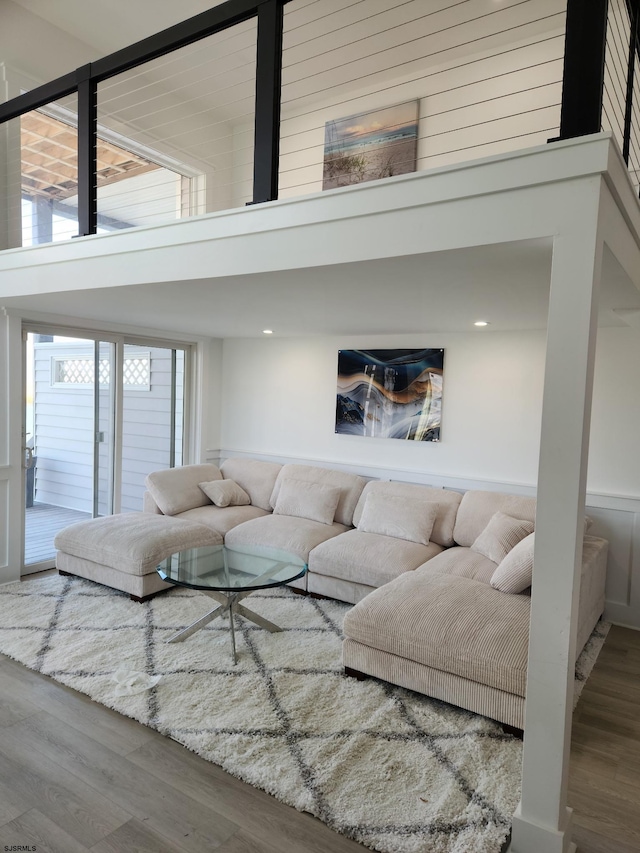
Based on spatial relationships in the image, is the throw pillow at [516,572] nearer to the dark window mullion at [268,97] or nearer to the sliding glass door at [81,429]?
the dark window mullion at [268,97]

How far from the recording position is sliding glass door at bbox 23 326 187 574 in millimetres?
4426

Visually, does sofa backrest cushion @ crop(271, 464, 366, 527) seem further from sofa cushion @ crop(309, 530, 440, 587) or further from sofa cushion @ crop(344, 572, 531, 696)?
sofa cushion @ crop(344, 572, 531, 696)

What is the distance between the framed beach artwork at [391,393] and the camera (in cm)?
460

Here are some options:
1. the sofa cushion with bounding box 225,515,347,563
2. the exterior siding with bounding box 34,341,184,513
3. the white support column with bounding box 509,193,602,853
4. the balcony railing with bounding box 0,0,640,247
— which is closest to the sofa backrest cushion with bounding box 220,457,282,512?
the sofa cushion with bounding box 225,515,347,563

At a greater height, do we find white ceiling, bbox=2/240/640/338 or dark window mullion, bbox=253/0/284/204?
dark window mullion, bbox=253/0/284/204

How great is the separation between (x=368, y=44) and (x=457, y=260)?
322 cm

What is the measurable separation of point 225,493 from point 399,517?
170 cm

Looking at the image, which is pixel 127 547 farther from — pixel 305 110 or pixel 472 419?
pixel 305 110

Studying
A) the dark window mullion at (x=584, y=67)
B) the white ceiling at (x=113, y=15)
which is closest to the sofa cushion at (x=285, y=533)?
the dark window mullion at (x=584, y=67)

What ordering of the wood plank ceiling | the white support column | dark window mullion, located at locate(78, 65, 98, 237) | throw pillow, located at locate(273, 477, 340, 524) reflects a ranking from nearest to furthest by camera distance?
the white support column
dark window mullion, located at locate(78, 65, 98, 237)
the wood plank ceiling
throw pillow, located at locate(273, 477, 340, 524)

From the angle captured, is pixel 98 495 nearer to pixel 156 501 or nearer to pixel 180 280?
pixel 156 501

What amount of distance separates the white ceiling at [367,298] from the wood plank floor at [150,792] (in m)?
2.06

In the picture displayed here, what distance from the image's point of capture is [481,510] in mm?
4012

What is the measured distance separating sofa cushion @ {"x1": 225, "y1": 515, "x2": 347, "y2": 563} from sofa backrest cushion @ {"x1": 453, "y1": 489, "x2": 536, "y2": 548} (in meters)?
0.96
